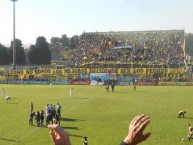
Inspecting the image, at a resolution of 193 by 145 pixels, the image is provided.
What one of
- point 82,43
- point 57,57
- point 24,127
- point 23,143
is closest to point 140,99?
point 24,127

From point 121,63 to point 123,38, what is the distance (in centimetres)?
2453

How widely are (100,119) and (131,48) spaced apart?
67743 mm

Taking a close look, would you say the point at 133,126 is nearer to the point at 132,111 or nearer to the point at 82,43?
the point at 132,111

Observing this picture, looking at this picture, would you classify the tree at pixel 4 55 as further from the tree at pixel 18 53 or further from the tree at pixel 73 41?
the tree at pixel 73 41

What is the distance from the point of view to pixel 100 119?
27891 mm

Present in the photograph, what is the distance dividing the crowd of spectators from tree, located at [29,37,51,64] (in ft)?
44.0

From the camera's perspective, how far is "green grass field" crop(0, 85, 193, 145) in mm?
21453

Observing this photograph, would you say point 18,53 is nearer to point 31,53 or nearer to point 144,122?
point 31,53

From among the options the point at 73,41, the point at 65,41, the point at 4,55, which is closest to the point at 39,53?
the point at 4,55

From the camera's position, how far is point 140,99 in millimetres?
40469

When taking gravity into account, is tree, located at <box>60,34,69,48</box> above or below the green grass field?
above

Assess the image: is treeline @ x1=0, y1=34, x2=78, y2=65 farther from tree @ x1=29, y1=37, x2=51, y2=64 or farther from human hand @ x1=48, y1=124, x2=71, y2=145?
human hand @ x1=48, y1=124, x2=71, y2=145

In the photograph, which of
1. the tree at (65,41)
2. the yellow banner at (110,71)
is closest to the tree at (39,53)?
the yellow banner at (110,71)

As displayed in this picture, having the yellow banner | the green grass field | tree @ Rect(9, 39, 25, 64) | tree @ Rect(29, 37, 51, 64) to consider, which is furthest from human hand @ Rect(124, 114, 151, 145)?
tree @ Rect(29, 37, 51, 64)
